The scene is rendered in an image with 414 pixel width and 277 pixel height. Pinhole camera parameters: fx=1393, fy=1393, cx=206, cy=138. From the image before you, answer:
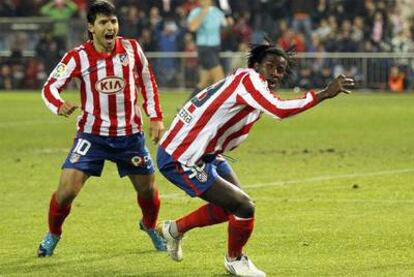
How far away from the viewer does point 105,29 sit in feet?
36.2

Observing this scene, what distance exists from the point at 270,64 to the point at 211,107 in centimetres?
52

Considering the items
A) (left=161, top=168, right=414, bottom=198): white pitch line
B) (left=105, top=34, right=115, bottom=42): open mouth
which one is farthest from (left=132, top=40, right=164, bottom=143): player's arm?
(left=161, top=168, right=414, bottom=198): white pitch line

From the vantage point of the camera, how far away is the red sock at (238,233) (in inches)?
395

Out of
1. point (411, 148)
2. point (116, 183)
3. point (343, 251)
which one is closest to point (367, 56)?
point (411, 148)

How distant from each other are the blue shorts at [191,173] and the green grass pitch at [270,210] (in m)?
0.63

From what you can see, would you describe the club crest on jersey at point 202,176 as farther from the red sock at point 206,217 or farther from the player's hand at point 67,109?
the player's hand at point 67,109

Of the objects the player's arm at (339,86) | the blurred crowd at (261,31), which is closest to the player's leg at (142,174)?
the player's arm at (339,86)

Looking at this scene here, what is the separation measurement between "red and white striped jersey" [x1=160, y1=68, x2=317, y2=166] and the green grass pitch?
918mm

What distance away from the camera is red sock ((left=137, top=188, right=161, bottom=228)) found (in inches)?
451

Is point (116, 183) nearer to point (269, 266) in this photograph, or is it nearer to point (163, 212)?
point (163, 212)

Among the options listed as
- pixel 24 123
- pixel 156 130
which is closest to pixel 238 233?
pixel 156 130

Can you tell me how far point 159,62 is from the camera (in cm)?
3762

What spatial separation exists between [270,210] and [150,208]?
2599mm

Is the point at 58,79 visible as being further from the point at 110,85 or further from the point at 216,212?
the point at 216,212
